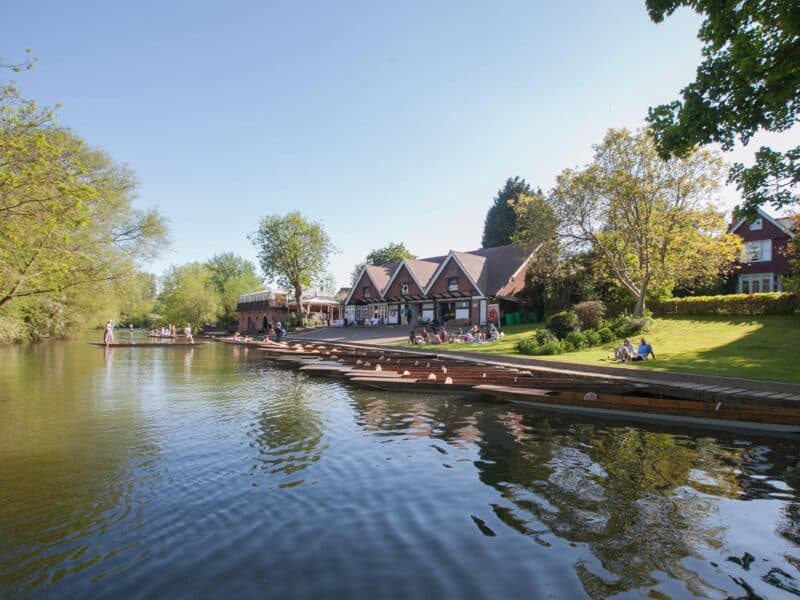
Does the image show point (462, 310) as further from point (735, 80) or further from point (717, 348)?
point (735, 80)

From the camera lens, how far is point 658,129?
12477 millimetres

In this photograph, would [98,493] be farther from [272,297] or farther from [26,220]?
[272,297]

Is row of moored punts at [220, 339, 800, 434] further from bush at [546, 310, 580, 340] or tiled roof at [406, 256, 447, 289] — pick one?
tiled roof at [406, 256, 447, 289]

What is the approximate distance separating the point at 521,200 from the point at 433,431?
23.4 m

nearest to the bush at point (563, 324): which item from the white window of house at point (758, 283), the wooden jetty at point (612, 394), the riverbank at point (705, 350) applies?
the riverbank at point (705, 350)

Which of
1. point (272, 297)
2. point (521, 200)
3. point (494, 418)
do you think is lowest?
point (494, 418)

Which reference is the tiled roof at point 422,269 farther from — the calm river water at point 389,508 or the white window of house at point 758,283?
the calm river water at point 389,508

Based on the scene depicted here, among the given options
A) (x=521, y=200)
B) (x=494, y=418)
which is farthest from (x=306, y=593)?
(x=521, y=200)

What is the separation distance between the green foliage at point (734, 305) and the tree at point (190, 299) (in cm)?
6552

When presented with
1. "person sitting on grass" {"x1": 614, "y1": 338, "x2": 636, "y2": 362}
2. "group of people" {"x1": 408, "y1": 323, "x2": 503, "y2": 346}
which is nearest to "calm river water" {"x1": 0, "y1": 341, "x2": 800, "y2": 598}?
"person sitting on grass" {"x1": 614, "y1": 338, "x2": 636, "y2": 362}

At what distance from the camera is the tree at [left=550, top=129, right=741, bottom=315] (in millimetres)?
26312

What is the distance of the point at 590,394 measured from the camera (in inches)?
515

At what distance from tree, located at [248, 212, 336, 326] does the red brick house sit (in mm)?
46583

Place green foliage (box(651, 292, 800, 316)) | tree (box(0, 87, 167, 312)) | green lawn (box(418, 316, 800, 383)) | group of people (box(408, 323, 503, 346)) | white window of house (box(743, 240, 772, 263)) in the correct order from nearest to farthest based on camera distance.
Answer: tree (box(0, 87, 167, 312))
green lawn (box(418, 316, 800, 383))
green foliage (box(651, 292, 800, 316))
group of people (box(408, 323, 503, 346))
white window of house (box(743, 240, 772, 263))
